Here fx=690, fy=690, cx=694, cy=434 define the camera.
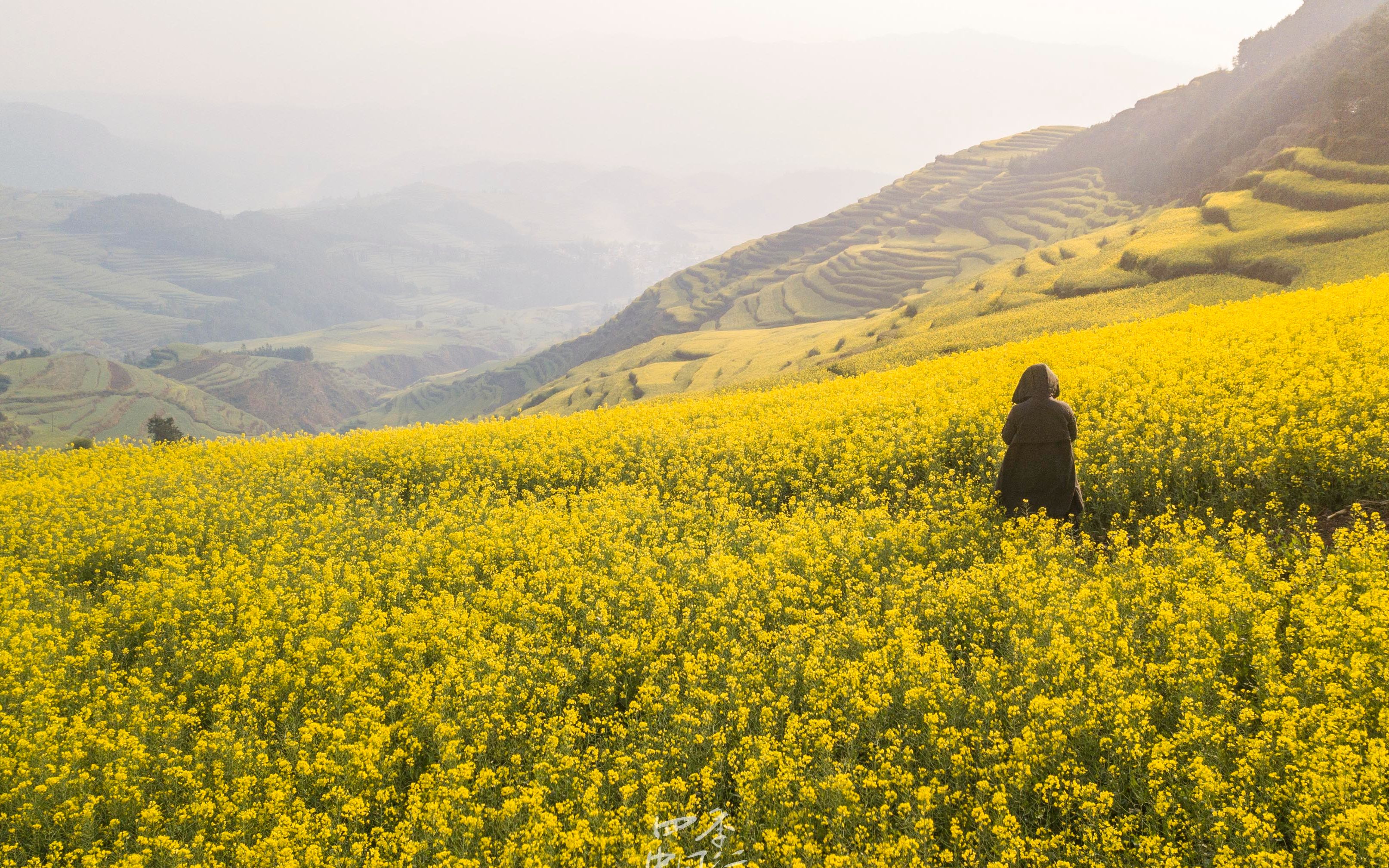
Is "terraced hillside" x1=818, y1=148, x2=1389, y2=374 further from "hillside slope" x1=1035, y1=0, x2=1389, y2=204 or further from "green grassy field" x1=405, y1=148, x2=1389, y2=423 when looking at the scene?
"hillside slope" x1=1035, y1=0, x2=1389, y2=204

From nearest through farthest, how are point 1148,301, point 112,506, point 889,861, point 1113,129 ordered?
1. point 889,861
2. point 112,506
3. point 1148,301
4. point 1113,129

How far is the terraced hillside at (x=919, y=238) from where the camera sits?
11806cm

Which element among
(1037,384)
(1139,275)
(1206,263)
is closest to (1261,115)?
(1139,275)

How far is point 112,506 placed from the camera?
592 inches

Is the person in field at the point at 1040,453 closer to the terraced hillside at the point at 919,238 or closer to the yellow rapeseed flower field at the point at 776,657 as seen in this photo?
the yellow rapeseed flower field at the point at 776,657

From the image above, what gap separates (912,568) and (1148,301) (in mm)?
33079

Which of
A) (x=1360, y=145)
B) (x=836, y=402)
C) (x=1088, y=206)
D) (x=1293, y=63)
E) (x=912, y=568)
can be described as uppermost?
(x=1293, y=63)

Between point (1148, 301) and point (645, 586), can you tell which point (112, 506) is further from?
point (1148, 301)

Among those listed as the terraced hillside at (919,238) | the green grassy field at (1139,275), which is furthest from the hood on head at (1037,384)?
the terraced hillside at (919,238)

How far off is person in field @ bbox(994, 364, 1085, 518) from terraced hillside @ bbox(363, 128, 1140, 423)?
90.2 meters

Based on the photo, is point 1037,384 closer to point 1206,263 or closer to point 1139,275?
point 1206,263

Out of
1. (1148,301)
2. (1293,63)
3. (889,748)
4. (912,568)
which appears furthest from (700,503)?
(1293,63)

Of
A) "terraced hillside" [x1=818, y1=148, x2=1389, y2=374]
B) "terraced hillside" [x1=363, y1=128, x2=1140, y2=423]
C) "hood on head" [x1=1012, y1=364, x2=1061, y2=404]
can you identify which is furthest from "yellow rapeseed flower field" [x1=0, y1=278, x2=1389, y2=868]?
Answer: "terraced hillside" [x1=363, y1=128, x2=1140, y2=423]

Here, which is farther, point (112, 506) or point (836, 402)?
point (836, 402)
